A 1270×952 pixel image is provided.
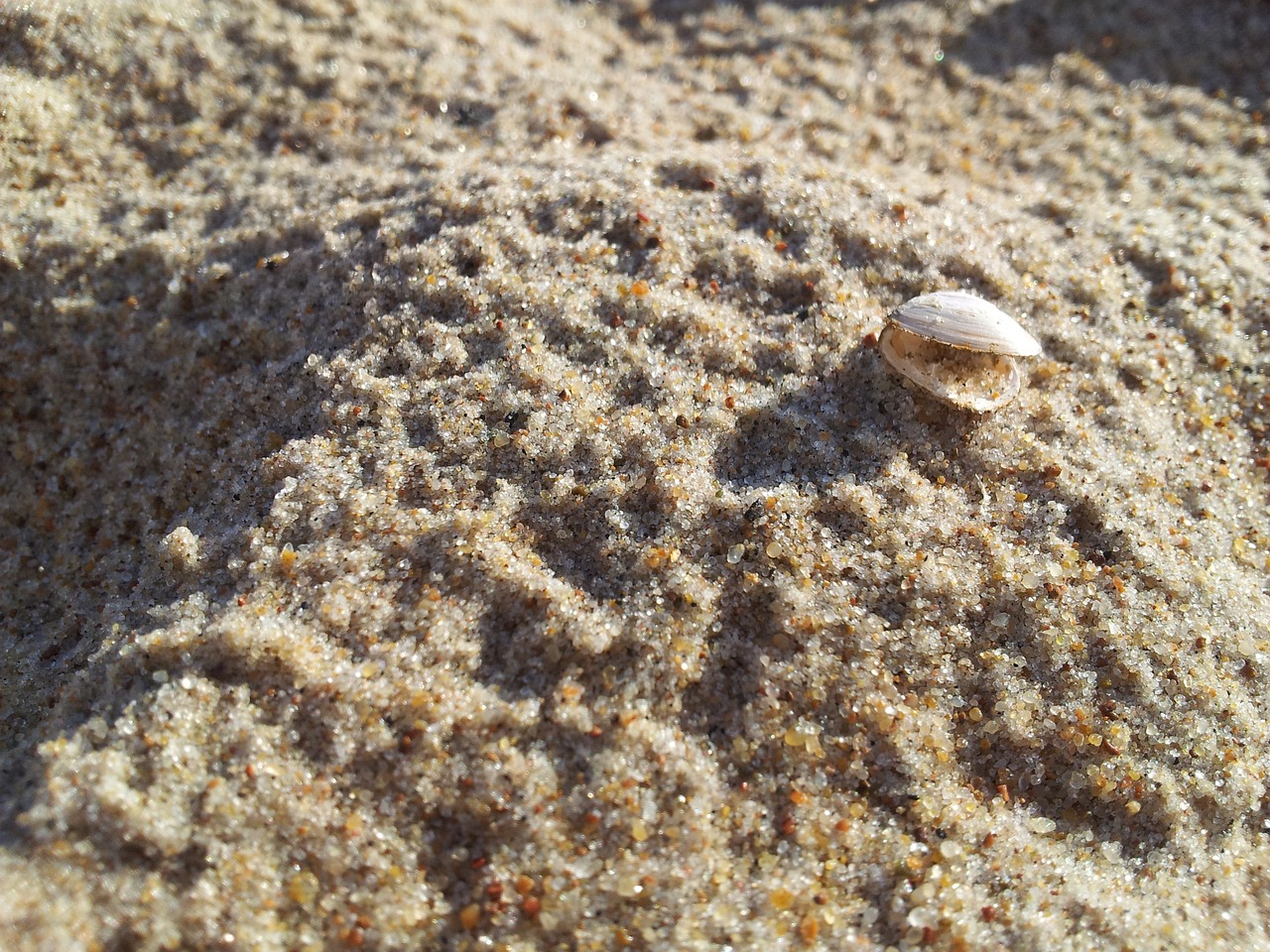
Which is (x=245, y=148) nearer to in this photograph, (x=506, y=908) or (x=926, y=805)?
(x=506, y=908)

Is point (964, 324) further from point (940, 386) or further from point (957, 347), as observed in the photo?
point (940, 386)

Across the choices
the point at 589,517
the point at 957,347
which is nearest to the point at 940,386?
the point at 957,347

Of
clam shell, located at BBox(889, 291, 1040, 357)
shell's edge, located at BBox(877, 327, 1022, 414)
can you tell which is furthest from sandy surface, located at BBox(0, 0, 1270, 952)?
clam shell, located at BBox(889, 291, 1040, 357)

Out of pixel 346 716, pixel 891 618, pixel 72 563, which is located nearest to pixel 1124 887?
pixel 891 618

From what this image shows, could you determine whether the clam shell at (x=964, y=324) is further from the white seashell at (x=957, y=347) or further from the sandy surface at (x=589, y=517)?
the sandy surface at (x=589, y=517)

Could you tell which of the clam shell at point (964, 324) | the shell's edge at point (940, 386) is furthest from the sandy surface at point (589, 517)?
the clam shell at point (964, 324)

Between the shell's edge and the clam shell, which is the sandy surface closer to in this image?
the shell's edge

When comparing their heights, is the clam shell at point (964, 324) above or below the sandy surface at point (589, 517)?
above
